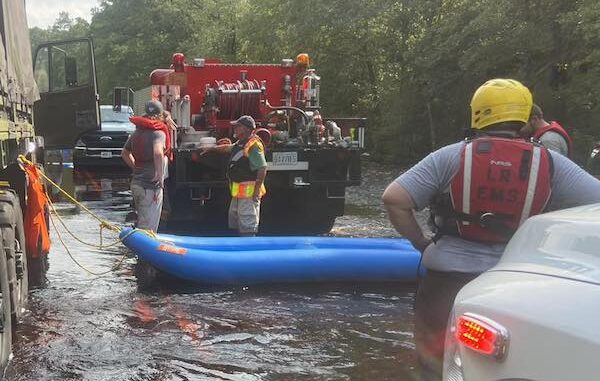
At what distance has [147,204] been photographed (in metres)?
7.56

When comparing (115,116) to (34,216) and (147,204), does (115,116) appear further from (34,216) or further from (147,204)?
(34,216)

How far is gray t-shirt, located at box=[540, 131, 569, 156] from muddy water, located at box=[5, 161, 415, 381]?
1.91 m

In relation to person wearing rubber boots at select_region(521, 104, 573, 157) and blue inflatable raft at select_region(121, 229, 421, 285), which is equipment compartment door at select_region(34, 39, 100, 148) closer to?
blue inflatable raft at select_region(121, 229, 421, 285)

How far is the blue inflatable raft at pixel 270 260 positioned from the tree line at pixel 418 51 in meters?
2.99

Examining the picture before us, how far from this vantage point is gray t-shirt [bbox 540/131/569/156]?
5.95m

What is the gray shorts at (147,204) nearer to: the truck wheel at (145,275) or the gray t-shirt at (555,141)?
the truck wheel at (145,275)

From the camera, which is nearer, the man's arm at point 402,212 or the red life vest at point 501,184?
the red life vest at point 501,184

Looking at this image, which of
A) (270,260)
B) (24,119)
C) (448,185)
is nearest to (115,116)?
(24,119)

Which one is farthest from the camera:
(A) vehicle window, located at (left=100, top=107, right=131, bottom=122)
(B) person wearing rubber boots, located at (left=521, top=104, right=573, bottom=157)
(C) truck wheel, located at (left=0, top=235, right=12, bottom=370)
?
(A) vehicle window, located at (left=100, top=107, right=131, bottom=122)

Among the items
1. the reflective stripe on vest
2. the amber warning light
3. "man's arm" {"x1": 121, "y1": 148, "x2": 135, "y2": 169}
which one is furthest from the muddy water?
the amber warning light

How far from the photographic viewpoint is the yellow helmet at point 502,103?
2848mm

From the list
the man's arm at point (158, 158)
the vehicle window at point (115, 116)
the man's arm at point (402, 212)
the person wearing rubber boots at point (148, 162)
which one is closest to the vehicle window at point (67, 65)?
the person wearing rubber boots at point (148, 162)

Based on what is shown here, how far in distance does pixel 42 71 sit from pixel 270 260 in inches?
143

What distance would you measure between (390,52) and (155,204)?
2190cm
